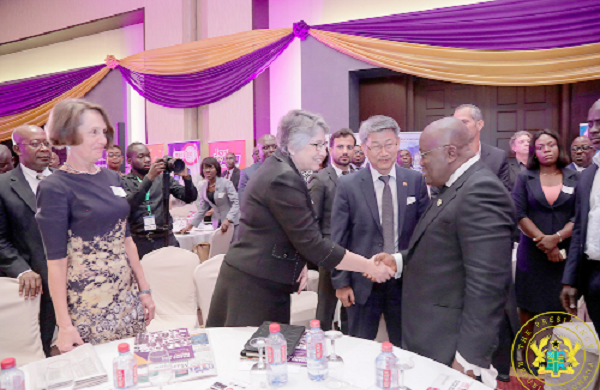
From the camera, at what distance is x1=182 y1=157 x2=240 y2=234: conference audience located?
5238 mm

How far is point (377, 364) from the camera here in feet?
4.42

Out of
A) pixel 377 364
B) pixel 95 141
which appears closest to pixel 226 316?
pixel 377 364

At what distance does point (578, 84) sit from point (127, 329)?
5713 mm

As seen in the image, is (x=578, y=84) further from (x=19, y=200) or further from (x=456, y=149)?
(x=19, y=200)

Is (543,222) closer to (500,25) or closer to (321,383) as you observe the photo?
(321,383)

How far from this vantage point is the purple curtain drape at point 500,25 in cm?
457

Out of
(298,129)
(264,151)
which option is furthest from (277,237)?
(264,151)

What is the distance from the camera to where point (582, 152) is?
4.26m

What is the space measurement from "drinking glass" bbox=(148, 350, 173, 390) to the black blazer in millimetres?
505

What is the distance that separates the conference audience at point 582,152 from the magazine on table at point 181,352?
13.6ft

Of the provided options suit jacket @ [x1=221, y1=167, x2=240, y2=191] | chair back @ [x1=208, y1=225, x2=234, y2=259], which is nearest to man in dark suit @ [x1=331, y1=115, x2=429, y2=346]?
chair back @ [x1=208, y1=225, x2=234, y2=259]

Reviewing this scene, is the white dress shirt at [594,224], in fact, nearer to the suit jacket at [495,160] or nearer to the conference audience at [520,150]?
the suit jacket at [495,160]

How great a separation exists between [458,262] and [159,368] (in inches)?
44.9

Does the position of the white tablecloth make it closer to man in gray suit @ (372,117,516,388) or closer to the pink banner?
man in gray suit @ (372,117,516,388)
